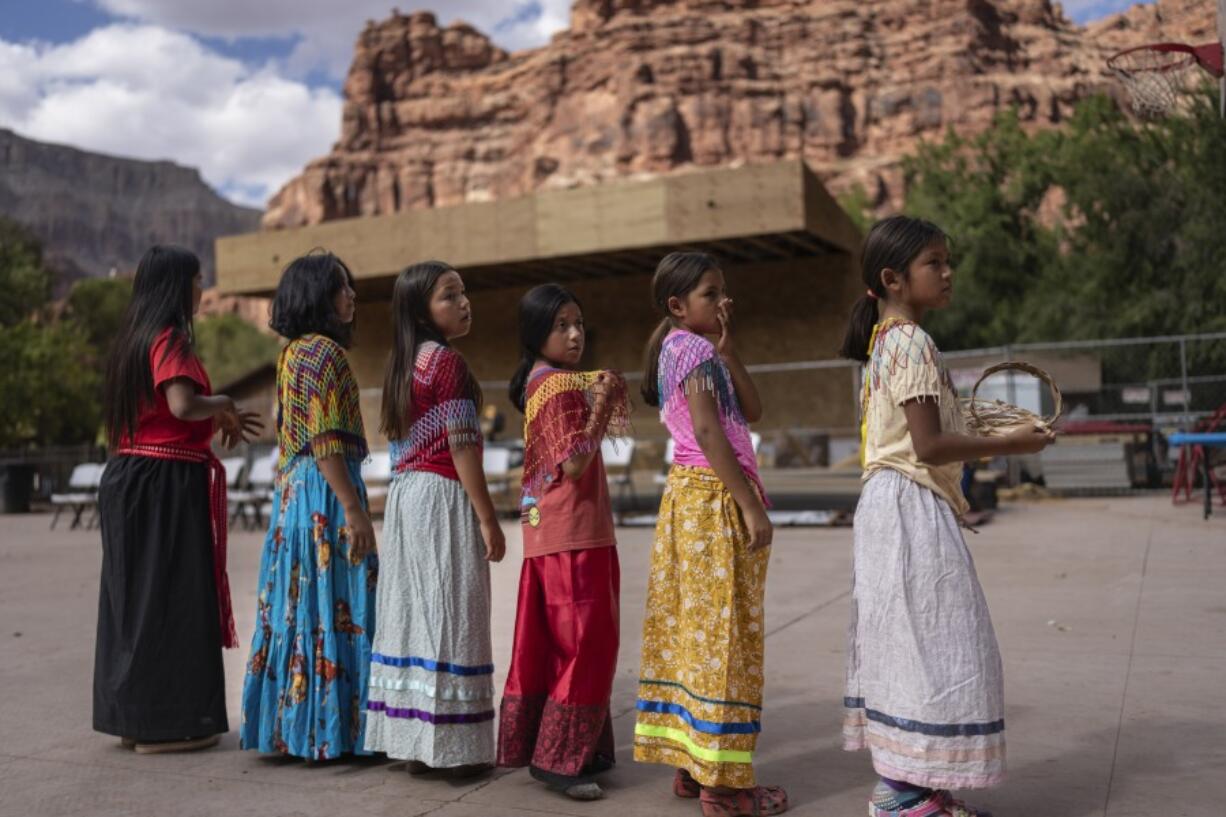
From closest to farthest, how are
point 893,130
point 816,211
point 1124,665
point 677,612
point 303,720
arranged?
1. point 677,612
2. point 303,720
3. point 1124,665
4. point 816,211
5. point 893,130

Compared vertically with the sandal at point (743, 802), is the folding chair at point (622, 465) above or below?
above

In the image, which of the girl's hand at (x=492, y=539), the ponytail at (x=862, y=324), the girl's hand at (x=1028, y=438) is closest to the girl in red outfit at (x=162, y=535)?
the girl's hand at (x=492, y=539)

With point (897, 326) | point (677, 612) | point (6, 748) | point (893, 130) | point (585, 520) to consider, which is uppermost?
point (893, 130)

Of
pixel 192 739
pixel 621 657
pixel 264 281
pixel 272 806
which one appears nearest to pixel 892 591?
pixel 272 806

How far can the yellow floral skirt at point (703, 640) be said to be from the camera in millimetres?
3354

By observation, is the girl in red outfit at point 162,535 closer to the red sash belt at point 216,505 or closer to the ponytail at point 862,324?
the red sash belt at point 216,505

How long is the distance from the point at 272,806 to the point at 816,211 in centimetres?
1636

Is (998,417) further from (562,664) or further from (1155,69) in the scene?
(1155,69)

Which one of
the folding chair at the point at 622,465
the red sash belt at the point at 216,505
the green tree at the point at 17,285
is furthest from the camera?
the green tree at the point at 17,285

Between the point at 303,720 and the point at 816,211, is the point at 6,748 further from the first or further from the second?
the point at 816,211

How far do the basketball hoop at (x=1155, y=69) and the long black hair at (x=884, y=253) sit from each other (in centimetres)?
992

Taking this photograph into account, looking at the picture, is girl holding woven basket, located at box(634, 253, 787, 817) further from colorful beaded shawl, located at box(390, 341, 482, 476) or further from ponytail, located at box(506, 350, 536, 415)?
colorful beaded shawl, located at box(390, 341, 482, 476)

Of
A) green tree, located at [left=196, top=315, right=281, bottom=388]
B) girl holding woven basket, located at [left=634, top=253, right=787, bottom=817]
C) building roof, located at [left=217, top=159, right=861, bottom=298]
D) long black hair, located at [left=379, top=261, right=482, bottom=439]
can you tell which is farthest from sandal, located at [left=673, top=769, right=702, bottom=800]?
green tree, located at [left=196, top=315, right=281, bottom=388]

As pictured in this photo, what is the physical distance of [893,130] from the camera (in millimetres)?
96875
